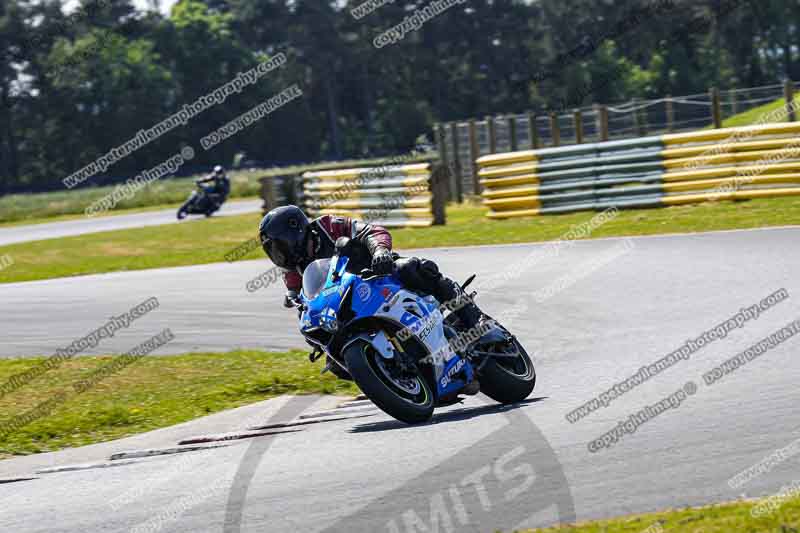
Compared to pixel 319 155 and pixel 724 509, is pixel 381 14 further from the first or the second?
pixel 724 509

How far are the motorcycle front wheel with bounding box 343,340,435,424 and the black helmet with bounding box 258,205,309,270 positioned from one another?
35.4 inches

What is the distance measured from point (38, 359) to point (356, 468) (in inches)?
261

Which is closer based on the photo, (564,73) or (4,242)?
(4,242)

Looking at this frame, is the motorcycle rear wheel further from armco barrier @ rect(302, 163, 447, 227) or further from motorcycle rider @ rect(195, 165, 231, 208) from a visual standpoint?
motorcycle rider @ rect(195, 165, 231, 208)

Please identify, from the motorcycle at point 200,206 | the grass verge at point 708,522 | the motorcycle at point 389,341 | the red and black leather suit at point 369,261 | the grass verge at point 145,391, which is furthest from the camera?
the motorcycle at point 200,206

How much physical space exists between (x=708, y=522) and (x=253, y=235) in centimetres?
2299

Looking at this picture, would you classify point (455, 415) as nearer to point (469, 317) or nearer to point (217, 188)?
point (469, 317)

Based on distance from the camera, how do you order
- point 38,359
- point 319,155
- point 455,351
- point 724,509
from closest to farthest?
point 724,509, point 455,351, point 38,359, point 319,155

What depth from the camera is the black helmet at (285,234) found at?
7879 millimetres

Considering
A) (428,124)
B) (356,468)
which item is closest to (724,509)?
(356,468)

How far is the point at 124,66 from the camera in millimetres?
83375

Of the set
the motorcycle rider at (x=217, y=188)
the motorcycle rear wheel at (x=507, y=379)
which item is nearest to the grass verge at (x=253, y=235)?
the motorcycle rider at (x=217, y=188)

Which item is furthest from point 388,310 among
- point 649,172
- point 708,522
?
point 649,172

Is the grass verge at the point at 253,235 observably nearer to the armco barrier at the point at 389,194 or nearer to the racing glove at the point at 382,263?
the armco barrier at the point at 389,194
